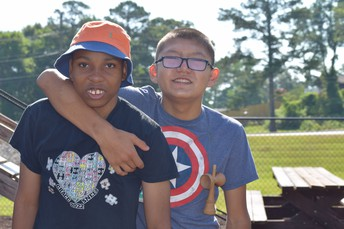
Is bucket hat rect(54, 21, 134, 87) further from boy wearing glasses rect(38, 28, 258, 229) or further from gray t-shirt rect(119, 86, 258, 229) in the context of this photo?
gray t-shirt rect(119, 86, 258, 229)

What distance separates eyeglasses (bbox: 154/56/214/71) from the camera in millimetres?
2441

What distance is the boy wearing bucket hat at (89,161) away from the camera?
1.96 meters

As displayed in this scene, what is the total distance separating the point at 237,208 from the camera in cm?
245

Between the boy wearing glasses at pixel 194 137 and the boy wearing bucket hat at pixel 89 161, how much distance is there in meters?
0.29

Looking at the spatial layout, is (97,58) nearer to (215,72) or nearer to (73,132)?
(73,132)

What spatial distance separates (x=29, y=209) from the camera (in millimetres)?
2064

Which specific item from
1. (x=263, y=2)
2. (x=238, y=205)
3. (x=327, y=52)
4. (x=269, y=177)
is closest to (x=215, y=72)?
(x=238, y=205)

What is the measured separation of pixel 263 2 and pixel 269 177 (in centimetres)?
4055

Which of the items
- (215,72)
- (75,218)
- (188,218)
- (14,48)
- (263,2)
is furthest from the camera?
(14,48)

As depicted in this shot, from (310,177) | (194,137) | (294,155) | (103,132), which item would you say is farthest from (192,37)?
(294,155)

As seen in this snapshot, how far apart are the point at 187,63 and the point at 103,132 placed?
602mm

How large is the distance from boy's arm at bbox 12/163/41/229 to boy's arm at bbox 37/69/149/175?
252 millimetres

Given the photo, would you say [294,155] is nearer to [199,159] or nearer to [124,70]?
[199,159]

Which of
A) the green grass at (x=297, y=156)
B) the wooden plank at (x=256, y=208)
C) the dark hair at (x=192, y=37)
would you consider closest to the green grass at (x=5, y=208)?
the green grass at (x=297, y=156)
